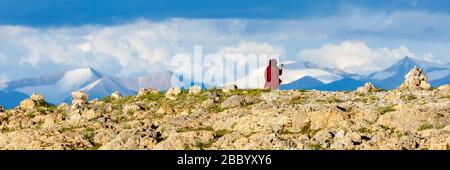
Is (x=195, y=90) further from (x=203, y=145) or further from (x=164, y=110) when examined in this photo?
(x=203, y=145)

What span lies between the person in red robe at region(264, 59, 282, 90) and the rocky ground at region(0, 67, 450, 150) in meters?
1.99

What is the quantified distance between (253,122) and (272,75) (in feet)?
63.6

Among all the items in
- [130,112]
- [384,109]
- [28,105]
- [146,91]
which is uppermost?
[146,91]

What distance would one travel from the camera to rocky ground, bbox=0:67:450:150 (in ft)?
160

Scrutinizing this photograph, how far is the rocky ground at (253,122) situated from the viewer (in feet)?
160

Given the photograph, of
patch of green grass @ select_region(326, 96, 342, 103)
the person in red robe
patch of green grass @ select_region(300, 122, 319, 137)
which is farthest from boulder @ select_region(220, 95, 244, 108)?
patch of green grass @ select_region(300, 122, 319, 137)

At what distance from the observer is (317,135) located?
49.2 meters

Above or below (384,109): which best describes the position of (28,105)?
above

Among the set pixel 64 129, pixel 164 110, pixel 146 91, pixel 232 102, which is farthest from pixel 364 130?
pixel 146 91

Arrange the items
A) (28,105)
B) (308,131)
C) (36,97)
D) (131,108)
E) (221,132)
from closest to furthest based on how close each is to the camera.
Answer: (308,131) < (221,132) < (131,108) < (28,105) < (36,97)

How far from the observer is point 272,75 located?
2906 inches
